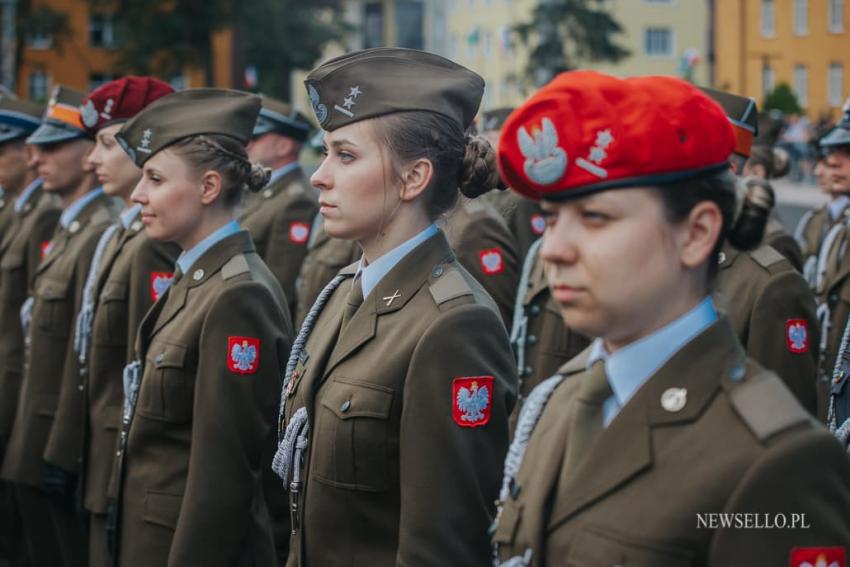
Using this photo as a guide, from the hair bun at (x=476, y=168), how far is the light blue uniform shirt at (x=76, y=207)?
364 cm

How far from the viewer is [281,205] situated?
9359 mm

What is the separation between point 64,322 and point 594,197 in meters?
4.66

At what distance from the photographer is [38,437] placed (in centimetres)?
673

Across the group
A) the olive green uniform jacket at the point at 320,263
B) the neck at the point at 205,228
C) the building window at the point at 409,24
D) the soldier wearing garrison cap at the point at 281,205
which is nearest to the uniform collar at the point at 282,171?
the soldier wearing garrison cap at the point at 281,205

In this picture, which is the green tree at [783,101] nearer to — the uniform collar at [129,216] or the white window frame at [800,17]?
the white window frame at [800,17]

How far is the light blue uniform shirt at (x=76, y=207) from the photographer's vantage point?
279 inches

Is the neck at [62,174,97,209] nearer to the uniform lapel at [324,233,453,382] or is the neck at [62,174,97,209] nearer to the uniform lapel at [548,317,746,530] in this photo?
the uniform lapel at [324,233,453,382]

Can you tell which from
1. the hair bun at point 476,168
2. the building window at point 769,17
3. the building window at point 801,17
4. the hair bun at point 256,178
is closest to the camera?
the hair bun at point 476,168

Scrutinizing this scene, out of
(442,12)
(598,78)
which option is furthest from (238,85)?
(598,78)

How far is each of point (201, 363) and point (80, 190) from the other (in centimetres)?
315

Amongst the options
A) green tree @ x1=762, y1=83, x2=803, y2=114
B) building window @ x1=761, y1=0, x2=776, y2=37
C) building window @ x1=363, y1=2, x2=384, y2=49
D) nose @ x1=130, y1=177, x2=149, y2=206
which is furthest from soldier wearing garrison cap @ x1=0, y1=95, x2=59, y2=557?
building window @ x1=363, y1=2, x2=384, y2=49

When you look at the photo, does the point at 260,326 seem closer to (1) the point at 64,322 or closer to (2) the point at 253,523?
(2) the point at 253,523

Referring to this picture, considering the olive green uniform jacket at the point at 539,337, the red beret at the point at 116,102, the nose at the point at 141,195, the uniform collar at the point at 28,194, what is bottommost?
Result: the olive green uniform jacket at the point at 539,337

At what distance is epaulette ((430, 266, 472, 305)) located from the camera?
12.0ft
